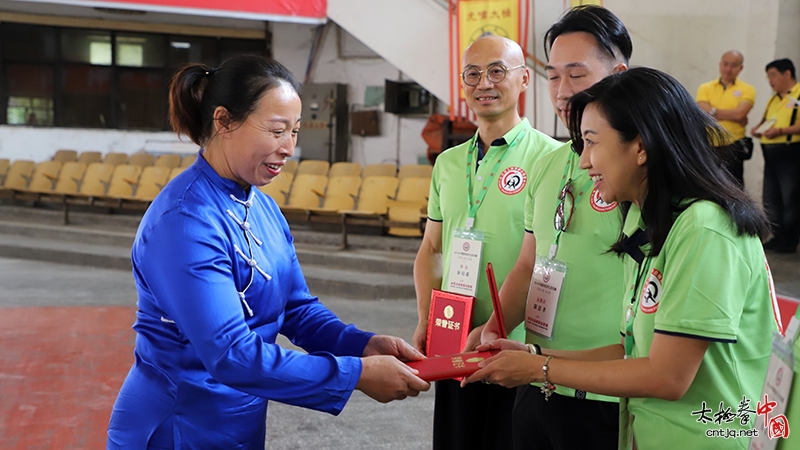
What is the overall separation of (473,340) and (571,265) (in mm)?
444

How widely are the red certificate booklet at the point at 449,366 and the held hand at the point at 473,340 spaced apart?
31 centimetres

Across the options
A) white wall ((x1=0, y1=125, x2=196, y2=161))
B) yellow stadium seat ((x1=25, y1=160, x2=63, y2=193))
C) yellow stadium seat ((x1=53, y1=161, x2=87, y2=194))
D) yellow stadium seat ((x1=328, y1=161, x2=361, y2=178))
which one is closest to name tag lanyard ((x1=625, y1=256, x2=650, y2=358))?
yellow stadium seat ((x1=328, y1=161, x2=361, y2=178))

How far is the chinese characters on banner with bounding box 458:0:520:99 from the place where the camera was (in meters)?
6.62

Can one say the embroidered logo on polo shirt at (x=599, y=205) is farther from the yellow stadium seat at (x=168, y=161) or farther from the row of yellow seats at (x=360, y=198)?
the yellow stadium seat at (x=168, y=161)

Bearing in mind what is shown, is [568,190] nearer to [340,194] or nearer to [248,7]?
[340,194]

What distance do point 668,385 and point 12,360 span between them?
450 centimetres

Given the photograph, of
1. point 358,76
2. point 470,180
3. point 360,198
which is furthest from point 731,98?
point 358,76

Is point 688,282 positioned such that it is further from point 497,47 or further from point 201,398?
point 497,47

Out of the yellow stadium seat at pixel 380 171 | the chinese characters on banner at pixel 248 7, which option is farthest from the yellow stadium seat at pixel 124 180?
the yellow stadium seat at pixel 380 171

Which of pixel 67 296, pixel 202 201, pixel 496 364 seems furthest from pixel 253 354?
pixel 67 296

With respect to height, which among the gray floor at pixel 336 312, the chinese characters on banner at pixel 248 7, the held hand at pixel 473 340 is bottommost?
the gray floor at pixel 336 312

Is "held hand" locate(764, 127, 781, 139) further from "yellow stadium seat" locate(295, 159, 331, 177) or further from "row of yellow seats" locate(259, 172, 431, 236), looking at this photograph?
"yellow stadium seat" locate(295, 159, 331, 177)

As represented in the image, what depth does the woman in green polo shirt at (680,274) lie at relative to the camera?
1218mm

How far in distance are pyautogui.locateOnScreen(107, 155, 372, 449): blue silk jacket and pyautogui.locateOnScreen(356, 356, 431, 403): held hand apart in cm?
3
